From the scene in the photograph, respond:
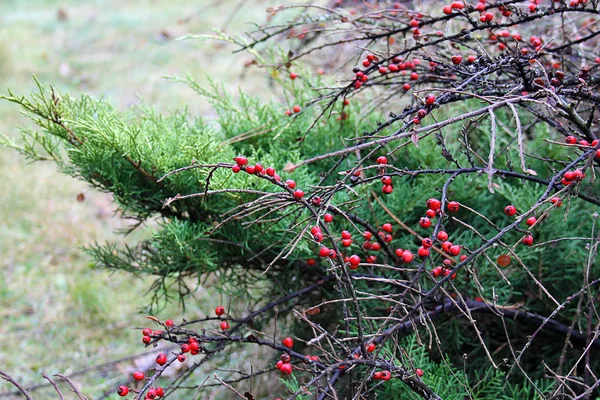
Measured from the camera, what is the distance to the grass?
7.09ft

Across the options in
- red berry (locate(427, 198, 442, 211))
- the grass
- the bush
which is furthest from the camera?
the grass

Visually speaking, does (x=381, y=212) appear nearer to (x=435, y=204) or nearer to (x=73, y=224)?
(x=435, y=204)

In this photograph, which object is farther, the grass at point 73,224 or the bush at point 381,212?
the grass at point 73,224

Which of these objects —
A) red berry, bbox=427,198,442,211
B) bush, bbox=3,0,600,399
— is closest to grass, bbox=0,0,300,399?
bush, bbox=3,0,600,399

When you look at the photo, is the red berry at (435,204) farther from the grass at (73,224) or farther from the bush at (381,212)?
the grass at (73,224)

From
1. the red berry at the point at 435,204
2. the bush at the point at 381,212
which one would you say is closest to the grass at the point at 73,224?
the bush at the point at 381,212

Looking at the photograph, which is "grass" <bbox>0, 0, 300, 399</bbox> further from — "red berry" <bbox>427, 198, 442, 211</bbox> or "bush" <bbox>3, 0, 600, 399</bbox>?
"red berry" <bbox>427, 198, 442, 211</bbox>

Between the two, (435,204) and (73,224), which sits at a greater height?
(435,204)

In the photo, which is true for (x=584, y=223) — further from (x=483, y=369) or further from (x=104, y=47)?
(x=104, y=47)

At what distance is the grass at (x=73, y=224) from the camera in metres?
2.16

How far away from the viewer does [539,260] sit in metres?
1.41

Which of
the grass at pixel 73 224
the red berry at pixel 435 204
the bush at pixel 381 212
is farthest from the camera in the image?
the grass at pixel 73 224

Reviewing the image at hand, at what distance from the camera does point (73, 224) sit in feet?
9.39

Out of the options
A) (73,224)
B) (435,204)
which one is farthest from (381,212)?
(73,224)
